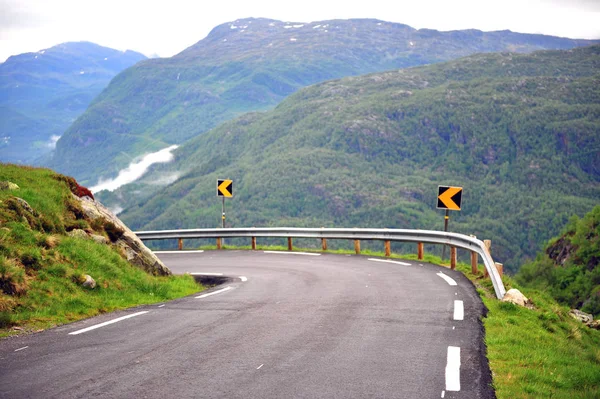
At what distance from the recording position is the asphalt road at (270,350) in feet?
22.7

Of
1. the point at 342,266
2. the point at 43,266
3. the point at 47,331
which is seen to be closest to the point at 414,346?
the point at 47,331

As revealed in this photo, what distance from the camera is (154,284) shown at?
1452cm

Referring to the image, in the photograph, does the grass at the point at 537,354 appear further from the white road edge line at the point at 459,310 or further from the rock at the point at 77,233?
the rock at the point at 77,233

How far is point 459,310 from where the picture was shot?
38.0 ft

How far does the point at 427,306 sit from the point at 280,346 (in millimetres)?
4105

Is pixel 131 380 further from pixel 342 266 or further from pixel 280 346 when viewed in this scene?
pixel 342 266

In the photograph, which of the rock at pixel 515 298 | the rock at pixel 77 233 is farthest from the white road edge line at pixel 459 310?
the rock at pixel 77 233

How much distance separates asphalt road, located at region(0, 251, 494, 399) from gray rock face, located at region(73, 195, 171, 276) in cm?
251

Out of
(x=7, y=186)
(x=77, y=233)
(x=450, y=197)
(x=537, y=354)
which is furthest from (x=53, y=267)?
(x=450, y=197)

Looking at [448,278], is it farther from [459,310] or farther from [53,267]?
[53,267]

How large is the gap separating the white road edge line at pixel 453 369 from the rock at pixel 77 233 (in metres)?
9.02

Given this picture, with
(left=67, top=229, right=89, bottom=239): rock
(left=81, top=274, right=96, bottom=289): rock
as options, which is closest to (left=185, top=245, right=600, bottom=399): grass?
(left=81, top=274, right=96, bottom=289): rock

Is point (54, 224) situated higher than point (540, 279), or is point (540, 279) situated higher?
point (54, 224)

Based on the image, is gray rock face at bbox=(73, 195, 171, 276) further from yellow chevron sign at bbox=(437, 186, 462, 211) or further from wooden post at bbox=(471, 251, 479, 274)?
yellow chevron sign at bbox=(437, 186, 462, 211)
